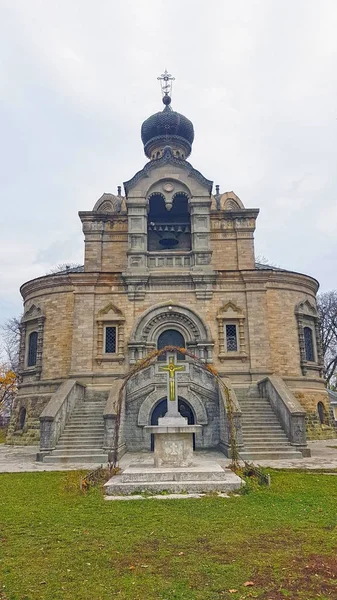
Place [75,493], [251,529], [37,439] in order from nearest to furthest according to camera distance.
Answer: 1. [251,529]
2. [75,493]
3. [37,439]

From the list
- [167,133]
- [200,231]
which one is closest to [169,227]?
[200,231]

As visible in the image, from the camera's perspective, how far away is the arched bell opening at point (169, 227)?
22578 millimetres

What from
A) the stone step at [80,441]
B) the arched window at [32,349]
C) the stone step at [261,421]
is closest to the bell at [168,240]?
the arched window at [32,349]

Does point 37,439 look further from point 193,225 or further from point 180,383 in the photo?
point 193,225

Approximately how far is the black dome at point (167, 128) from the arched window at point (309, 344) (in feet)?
44.2

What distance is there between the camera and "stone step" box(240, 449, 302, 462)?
13891mm

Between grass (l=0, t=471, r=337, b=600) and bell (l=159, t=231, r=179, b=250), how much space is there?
50.3ft

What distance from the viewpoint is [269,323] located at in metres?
20.3

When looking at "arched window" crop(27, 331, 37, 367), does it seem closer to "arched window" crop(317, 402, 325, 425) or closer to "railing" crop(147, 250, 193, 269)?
"railing" crop(147, 250, 193, 269)

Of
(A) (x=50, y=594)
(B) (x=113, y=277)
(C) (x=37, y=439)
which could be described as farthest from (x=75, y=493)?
(B) (x=113, y=277)

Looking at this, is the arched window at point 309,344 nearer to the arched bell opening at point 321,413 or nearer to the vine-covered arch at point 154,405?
the arched bell opening at point 321,413

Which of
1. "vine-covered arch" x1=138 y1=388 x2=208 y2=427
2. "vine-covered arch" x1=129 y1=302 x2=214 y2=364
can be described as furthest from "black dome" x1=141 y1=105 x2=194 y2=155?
"vine-covered arch" x1=138 y1=388 x2=208 y2=427

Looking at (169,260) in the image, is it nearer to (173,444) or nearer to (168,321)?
(168,321)

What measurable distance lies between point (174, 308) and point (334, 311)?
1009 inches
